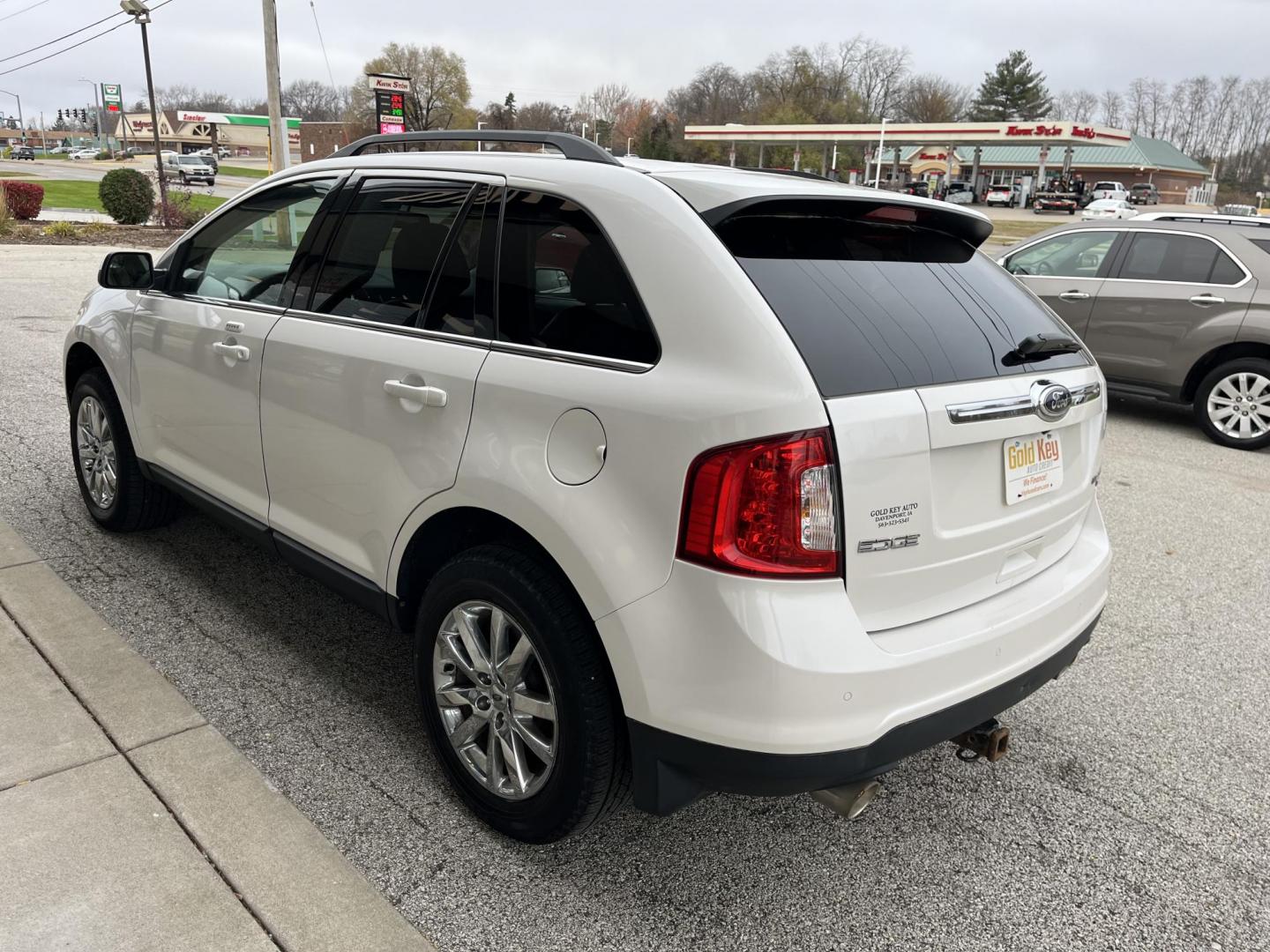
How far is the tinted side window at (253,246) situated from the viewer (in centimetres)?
350

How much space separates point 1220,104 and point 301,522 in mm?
140865

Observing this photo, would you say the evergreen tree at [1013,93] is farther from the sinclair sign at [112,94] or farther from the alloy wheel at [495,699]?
the alloy wheel at [495,699]

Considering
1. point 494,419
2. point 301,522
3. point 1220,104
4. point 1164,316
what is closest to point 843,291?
point 494,419

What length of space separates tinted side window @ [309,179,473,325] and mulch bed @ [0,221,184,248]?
21.2 m

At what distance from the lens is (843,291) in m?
2.35

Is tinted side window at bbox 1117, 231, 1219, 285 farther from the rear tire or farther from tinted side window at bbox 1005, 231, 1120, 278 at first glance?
the rear tire

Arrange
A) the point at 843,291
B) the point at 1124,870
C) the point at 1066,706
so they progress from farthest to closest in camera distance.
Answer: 1. the point at 1066,706
2. the point at 1124,870
3. the point at 843,291

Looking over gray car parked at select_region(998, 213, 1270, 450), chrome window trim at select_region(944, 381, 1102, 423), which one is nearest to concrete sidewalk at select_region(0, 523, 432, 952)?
chrome window trim at select_region(944, 381, 1102, 423)

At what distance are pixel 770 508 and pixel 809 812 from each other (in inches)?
51.4

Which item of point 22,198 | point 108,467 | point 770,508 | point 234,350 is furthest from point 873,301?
point 22,198

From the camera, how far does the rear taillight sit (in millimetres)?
2035

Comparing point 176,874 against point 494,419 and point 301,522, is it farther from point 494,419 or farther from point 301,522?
point 494,419

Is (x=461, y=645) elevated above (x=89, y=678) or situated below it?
above

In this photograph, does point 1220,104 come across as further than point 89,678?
Yes
